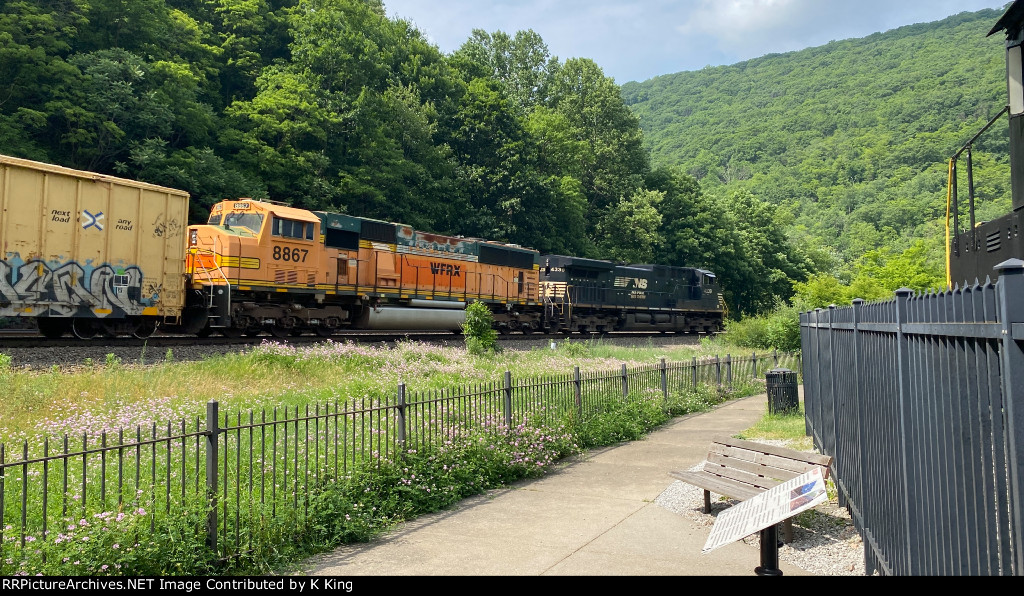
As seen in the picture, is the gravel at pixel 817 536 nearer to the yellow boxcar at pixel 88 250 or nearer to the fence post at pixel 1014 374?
the fence post at pixel 1014 374

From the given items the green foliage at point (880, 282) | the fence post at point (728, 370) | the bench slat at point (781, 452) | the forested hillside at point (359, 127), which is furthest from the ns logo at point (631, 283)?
the bench slat at point (781, 452)

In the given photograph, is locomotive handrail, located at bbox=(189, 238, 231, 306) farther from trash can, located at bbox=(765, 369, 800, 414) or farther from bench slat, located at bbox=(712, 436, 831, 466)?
bench slat, located at bbox=(712, 436, 831, 466)

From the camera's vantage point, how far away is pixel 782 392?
14.0 meters

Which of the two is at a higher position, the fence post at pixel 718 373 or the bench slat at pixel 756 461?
the fence post at pixel 718 373

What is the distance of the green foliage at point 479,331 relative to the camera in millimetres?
20711

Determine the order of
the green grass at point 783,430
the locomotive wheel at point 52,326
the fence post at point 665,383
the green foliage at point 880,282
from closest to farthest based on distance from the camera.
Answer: the green grass at point 783,430 → the fence post at point 665,383 → the locomotive wheel at point 52,326 → the green foliage at point 880,282

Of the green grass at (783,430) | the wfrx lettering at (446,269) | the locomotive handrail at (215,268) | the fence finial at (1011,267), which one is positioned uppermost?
the wfrx lettering at (446,269)

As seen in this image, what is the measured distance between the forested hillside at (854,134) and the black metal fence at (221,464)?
149 feet

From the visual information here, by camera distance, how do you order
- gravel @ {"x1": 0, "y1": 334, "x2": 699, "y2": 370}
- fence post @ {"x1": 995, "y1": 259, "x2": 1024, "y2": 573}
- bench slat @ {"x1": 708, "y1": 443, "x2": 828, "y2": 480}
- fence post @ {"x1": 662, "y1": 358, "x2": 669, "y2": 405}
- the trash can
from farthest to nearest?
fence post @ {"x1": 662, "y1": 358, "x2": 669, "y2": 405}, the trash can, gravel @ {"x1": 0, "y1": 334, "x2": 699, "y2": 370}, bench slat @ {"x1": 708, "y1": 443, "x2": 828, "y2": 480}, fence post @ {"x1": 995, "y1": 259, "x2": 1024, "y2": 573}

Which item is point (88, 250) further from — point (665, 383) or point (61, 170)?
point (665, 383)

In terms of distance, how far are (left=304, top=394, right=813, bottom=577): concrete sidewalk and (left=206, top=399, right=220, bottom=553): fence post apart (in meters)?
0.80

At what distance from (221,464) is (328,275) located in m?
15.2

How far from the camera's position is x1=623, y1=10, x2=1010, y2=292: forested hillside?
91688 mm

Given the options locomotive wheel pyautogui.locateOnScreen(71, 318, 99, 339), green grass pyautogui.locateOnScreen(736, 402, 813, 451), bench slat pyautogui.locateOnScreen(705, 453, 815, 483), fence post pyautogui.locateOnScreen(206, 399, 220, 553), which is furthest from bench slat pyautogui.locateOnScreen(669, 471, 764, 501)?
locomotive wheel pyautogui.locateOnScreen(71, 318, 99, 339)
